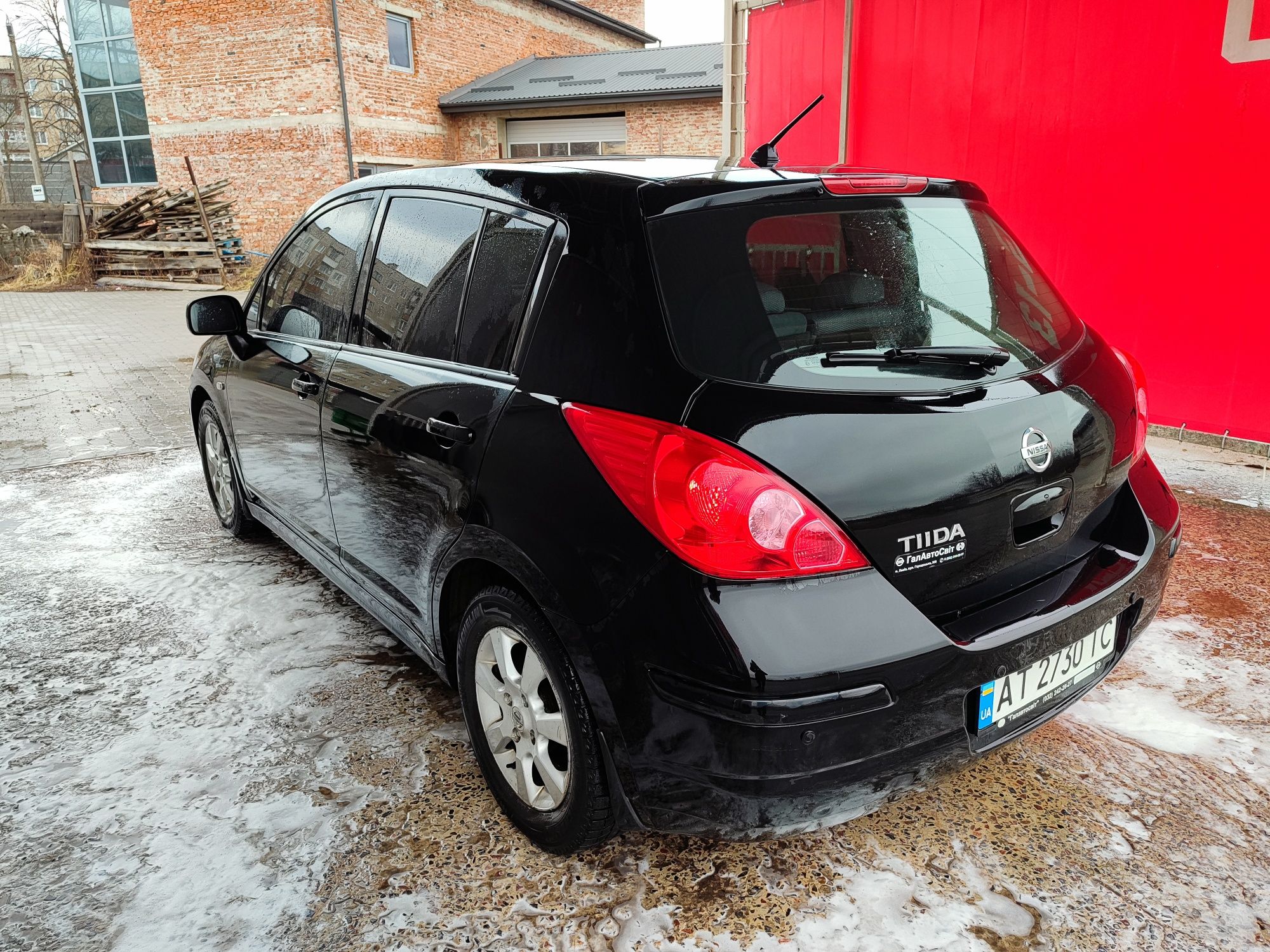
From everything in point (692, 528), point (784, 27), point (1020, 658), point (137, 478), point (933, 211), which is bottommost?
point (137, 478)

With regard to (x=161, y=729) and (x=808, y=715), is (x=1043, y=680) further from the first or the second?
(x=161, y=729)

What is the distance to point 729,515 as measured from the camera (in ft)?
5.52

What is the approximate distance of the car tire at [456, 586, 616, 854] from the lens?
1959 mm

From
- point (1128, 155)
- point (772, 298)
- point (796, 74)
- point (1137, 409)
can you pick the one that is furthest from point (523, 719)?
point (796, 74)

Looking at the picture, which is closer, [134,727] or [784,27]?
[134,727]

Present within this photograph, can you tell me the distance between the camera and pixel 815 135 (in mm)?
7750

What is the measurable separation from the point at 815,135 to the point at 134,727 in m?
6.89

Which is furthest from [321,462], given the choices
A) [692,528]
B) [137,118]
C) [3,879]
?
[137,118]

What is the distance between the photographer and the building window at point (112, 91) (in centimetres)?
2319

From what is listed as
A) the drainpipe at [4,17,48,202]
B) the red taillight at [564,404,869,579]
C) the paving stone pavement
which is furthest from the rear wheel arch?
the drainpipe at [4,17,48,202]

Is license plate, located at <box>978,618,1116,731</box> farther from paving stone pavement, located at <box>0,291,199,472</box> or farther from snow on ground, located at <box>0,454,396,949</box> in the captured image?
paving stone pavement, located at <box>0,291,199,472</box>

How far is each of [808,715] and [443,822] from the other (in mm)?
1176

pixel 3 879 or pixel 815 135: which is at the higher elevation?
pixel 815 135

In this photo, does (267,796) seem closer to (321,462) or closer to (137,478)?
(321,462)
